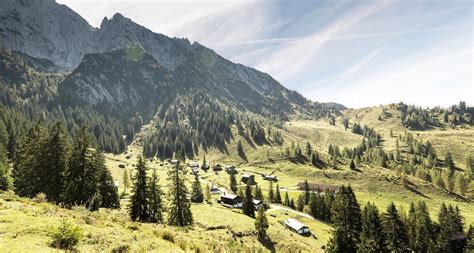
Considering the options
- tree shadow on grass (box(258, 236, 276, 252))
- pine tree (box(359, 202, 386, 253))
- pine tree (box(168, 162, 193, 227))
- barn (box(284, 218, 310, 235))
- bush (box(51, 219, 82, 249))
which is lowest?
barn (box(284, 218, 310, 235))

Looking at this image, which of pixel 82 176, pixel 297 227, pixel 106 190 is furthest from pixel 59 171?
pixel 297 227

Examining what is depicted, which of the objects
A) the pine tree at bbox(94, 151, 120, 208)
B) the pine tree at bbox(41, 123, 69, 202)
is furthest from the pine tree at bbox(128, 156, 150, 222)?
the pine tree at bbox(41, 123, 69, 202)

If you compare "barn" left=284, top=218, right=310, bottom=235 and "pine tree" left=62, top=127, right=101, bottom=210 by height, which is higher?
"pine tree" left=62, top=127, right=101, bottom=210

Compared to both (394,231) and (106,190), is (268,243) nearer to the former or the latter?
(106,190)

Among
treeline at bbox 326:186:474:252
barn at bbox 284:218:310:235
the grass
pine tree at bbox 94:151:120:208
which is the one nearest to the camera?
the grass

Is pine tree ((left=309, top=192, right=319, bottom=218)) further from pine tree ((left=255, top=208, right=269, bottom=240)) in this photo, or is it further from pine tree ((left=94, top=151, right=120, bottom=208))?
pine tree ((left=94, top=151, right=120, bottom=208))

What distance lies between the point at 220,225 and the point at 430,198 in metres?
149

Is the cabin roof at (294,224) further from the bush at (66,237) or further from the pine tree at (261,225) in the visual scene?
the bush at (66,237)

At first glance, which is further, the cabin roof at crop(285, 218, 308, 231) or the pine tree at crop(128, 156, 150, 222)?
the cabin roof at crop(285, 218, 308, 231)

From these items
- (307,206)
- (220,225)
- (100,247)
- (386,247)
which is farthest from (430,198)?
(100,247)

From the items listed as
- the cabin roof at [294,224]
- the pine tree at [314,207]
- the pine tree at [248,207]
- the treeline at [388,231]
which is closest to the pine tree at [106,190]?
the pine tree at [248,207]

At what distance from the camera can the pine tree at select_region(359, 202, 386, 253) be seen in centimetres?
5922

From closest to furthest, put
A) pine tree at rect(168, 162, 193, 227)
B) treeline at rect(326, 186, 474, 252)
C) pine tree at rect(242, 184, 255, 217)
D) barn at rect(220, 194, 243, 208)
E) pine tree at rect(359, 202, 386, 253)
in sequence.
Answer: pine tree at rect(168, 162, 193, 227)
pine tree at rect(359, 202, 386, 253)
treeline at rect(326, 186, 474, 252)
pine tree at rect(242, 184, 255, 217)
barn at rect(220, 194, 243, 208)

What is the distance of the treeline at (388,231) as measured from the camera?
60094 millimetres
